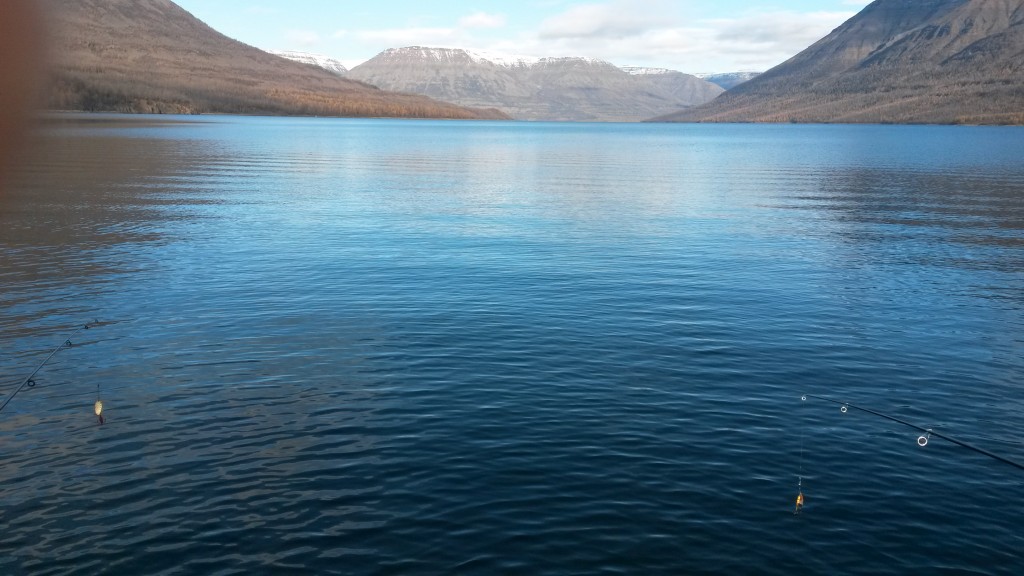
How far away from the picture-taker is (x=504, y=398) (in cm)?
2158

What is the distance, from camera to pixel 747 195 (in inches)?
2908

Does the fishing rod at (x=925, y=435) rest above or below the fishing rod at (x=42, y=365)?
above

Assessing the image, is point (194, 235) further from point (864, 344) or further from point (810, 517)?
point (810, 517)

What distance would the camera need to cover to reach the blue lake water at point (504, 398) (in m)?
14.5

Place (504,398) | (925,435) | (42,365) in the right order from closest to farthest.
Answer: (925,435) → (504,398) → (42,365)

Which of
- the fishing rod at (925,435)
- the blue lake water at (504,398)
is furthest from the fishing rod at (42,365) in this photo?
the fishing rod at (925,435)

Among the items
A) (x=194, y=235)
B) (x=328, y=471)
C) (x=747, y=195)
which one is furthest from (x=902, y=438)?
(x=747, y=195)

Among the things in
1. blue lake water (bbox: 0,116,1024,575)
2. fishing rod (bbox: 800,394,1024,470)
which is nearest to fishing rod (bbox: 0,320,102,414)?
blue lake water (bbox: 0,116,1024,575)

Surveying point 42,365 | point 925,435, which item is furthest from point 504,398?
point 42,365

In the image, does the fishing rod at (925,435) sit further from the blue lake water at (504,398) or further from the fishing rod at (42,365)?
the fishing rod at (42,365)

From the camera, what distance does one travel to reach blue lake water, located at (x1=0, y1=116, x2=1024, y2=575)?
1449 cm

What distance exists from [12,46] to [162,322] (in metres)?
22.9

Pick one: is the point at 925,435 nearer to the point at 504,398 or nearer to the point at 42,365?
the point at 504,398

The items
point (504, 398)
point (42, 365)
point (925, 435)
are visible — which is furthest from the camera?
point (42, 365)
